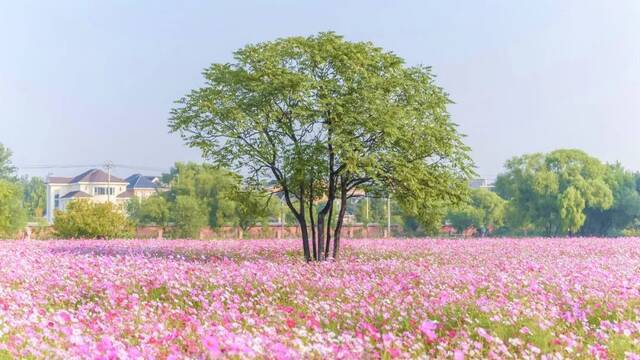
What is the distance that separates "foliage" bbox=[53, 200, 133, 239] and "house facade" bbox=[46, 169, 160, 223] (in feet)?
274

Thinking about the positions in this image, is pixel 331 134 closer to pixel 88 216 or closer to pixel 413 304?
pixel 413 304

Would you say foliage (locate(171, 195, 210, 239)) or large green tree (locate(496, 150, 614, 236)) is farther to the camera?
large green tree (locate(496, 150, 614, 236))

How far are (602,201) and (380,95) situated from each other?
4210cm

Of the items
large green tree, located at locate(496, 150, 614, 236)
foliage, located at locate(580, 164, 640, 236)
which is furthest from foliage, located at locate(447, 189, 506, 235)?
large green tree, located at locate(496, 150, 614, 236)

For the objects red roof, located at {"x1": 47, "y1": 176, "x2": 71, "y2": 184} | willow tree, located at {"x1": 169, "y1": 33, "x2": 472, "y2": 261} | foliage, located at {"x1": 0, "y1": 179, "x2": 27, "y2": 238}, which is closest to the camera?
willow tree, located at {"x1": 169, "y1": 33, "x2": 472, "y2": 261}

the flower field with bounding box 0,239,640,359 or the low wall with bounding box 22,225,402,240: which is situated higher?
the low wall with bounding box 22,225,402,240

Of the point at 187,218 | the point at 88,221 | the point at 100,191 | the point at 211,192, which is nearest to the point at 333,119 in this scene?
the point at 88,221

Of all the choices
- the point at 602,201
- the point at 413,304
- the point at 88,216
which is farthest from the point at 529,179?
the point at 413,304

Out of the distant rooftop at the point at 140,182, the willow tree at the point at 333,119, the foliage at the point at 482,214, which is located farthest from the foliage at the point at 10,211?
the distant rooftop at the point at 140,182

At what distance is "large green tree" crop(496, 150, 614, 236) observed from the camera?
53000 mm

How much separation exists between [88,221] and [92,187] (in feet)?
309

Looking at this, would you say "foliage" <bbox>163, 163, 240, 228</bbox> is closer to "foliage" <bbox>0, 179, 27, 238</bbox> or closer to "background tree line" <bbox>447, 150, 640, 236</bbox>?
"foliage" <bbox>0, 179, 27, 238</bbox>

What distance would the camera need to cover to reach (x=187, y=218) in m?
50.6

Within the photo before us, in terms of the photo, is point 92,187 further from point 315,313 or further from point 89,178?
point 315,313
